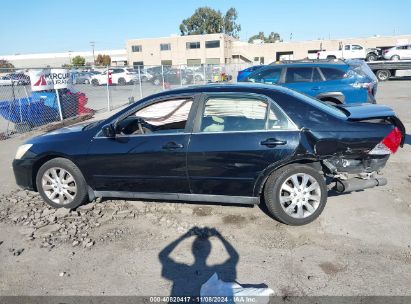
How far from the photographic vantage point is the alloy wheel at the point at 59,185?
4.48 meters

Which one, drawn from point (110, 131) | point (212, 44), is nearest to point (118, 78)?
point (110, 131)

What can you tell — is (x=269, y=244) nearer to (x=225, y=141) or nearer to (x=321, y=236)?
(x=321, y=236)

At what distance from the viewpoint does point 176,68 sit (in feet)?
71.8

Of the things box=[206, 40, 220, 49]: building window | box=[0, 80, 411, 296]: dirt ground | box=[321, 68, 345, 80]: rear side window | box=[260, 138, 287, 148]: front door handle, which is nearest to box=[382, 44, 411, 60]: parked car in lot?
box=[321, 68, 345, 80]: rear side window

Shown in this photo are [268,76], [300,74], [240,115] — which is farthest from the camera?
[268,76]

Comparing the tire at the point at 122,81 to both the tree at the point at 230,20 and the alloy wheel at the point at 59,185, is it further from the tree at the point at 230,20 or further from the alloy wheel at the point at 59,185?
the tree at the point at 230,20

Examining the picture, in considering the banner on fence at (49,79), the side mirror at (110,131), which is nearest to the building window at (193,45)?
the banner on fence at (49,79)

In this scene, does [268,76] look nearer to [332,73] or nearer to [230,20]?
[332,73]

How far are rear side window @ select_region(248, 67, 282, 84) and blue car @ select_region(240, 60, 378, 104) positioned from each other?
0.09ft

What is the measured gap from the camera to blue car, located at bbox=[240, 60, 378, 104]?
27.9ft

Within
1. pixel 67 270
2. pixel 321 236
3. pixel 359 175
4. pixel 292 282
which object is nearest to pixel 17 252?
pixel 67 270

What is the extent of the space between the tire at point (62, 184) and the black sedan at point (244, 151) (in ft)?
0.13

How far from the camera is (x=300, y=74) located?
9.15 m

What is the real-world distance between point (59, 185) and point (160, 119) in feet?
5.50
